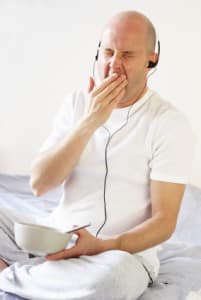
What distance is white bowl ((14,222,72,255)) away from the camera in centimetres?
110

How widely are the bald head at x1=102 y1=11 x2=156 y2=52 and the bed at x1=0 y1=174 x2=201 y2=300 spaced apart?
23.9 inches

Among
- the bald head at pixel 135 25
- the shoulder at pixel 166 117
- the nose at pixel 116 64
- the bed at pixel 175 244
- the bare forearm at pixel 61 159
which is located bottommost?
the bed at pixel 175 244

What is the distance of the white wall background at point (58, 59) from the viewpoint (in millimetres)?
2164

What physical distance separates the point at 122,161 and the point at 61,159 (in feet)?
0.52

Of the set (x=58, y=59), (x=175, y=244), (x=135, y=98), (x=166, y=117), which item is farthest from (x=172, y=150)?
(x=58, y=59)

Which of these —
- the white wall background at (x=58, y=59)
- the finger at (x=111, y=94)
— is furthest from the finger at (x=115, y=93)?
the white wall background at (x=58, y=59)

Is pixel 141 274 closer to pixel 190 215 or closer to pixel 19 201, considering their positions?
pixel 190 215

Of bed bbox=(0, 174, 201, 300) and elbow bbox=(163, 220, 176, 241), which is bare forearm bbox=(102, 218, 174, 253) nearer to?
elbow bbox=(163, 220, 176, 241)

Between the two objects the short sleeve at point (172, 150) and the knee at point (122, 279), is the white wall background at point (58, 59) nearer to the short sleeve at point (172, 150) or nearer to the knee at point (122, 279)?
the short sleeve at point (172, 150)

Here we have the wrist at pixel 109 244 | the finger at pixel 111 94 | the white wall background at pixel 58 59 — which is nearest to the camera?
the wrist at pixel 109 244

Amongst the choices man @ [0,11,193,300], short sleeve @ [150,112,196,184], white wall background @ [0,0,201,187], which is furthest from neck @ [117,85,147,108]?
white wall background @ [0,0,201,187]

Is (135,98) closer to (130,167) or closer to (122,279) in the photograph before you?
(130,167)

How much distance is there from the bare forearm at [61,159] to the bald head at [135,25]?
263 mm

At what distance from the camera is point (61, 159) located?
129cm
